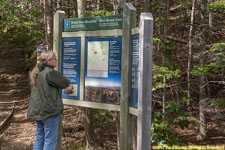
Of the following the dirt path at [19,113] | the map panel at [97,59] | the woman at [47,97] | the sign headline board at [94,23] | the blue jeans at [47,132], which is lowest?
the dirt path at [19,113]

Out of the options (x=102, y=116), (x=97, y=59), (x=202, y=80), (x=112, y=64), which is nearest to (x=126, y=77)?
(x=112, y=64)

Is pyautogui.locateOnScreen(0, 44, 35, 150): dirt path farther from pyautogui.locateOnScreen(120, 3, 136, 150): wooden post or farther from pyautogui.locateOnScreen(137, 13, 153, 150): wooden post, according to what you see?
pyautogui.locateOnScreen(137, 13, 153, 150): wooden post

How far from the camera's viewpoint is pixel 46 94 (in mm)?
3689

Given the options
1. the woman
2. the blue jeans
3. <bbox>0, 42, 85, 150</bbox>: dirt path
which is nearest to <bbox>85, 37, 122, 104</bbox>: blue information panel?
the woman

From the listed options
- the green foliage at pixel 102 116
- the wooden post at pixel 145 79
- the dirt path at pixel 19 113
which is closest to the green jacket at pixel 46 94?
the wooden post at pixel 145 79

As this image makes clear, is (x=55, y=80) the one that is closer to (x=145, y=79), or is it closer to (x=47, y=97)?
(x=47, y=97)

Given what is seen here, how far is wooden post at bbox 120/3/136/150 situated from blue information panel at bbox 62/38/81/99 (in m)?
0.99

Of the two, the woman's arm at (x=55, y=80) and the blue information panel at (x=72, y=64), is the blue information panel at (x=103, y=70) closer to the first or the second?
the blue information panel at (x=72, y=64)

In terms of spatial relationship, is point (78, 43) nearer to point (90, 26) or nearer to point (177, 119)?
point (90, 26)

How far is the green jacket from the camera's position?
12.1ft

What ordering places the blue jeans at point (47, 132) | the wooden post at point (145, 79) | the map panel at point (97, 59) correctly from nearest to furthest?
the wooden post at point (145, 79) → the blue jeans at point (47, 132) → the map panel at point (97, 59)

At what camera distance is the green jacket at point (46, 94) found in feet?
12.1

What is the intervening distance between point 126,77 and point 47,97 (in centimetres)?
124

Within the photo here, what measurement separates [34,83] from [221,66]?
18.2ft
